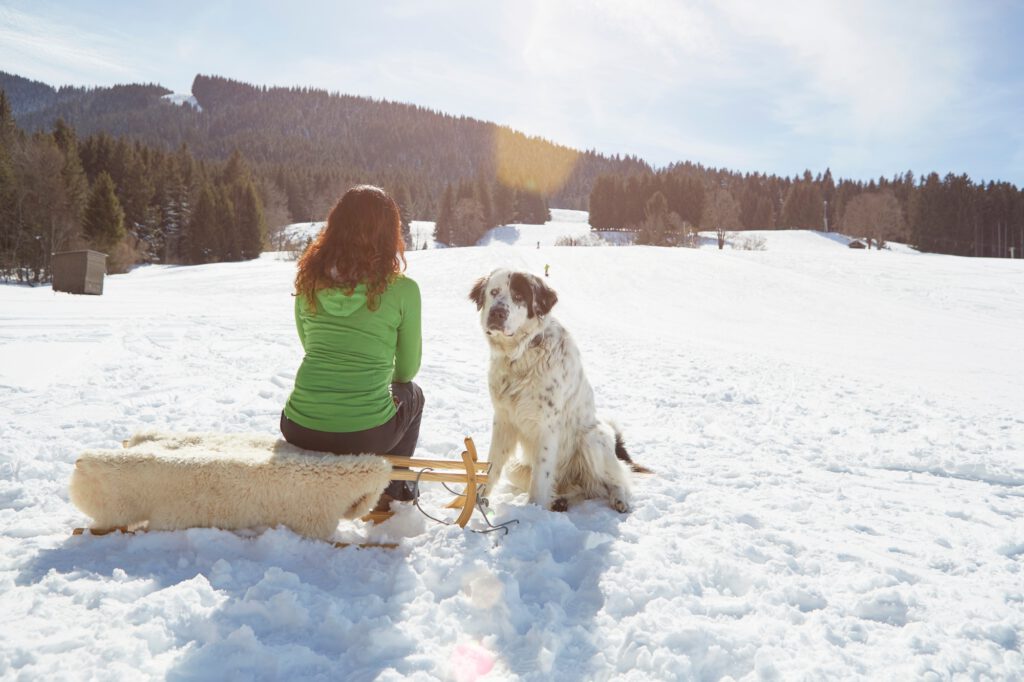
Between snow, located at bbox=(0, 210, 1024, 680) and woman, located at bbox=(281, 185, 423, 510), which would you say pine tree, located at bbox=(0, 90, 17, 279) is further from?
woman, located at bbox=(281, 185, 423, 510)

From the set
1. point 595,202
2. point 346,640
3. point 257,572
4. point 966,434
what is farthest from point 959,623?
point 595,202

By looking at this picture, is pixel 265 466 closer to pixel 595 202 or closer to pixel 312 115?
pixel 595 202

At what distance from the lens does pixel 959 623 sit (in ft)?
8.07

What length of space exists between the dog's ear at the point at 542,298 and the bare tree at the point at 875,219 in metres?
71.2

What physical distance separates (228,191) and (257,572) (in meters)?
58.8

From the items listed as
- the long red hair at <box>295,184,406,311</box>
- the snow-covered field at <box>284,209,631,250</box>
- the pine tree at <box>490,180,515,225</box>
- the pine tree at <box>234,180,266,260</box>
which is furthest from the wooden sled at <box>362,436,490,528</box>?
the pine tree at <box>490,180,515,225</box>

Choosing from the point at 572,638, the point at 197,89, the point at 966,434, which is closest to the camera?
the point at 572,638

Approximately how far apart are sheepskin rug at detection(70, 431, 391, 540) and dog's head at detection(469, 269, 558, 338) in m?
1.24

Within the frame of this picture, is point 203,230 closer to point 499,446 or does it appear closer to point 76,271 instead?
point 76,271

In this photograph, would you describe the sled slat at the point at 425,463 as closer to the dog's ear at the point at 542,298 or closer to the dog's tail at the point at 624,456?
the dog's ear at the point at 542,298

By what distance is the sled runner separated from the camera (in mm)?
2688

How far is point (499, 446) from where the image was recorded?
4020mm

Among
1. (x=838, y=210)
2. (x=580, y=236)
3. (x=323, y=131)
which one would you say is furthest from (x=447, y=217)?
(x=323, y=131)

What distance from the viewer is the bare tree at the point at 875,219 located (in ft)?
215
